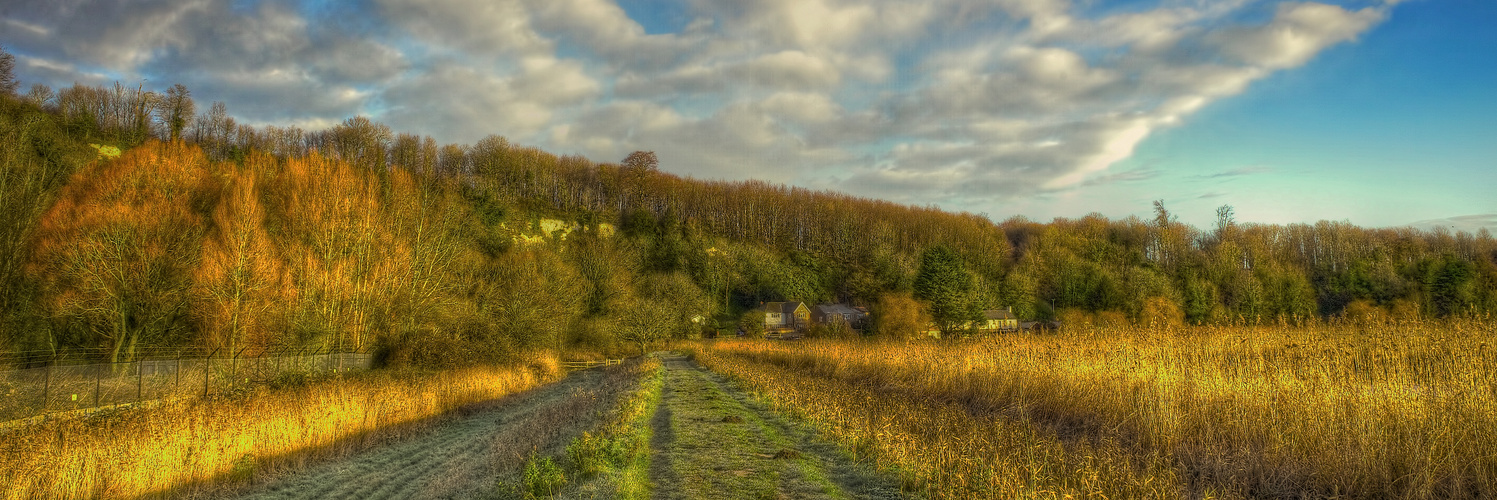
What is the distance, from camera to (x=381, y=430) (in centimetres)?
1622

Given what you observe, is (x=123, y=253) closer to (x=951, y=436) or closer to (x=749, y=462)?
(x=749, y=462)

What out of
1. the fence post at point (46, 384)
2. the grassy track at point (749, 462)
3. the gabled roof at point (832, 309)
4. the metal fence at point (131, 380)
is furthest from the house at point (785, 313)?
the grassy track at point (749, 462)

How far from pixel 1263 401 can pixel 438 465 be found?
510 inches

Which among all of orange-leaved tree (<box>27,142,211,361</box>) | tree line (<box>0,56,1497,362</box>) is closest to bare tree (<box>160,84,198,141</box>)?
tree line (<box>0,56,1497,362</box>)

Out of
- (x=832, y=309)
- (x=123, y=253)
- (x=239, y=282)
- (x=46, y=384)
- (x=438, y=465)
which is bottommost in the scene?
(x=832, y=309)

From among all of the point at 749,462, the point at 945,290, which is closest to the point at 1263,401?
the point at 749,462

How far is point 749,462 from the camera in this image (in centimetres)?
879

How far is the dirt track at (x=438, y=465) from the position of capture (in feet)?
32.3

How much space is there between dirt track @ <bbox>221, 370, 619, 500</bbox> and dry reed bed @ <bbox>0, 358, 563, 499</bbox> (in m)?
1.08

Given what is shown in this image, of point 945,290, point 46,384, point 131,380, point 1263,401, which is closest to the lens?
point 1263,401

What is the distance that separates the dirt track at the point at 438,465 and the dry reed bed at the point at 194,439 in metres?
1.08

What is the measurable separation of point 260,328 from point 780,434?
24.8m

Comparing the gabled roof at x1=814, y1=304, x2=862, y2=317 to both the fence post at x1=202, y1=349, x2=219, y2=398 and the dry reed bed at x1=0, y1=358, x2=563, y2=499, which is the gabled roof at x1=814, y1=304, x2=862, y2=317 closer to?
the fence post at x1=202, y1=349, x2=219, y2=398

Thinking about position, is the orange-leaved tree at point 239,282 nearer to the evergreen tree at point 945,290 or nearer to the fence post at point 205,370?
the fence post at point 205,370
